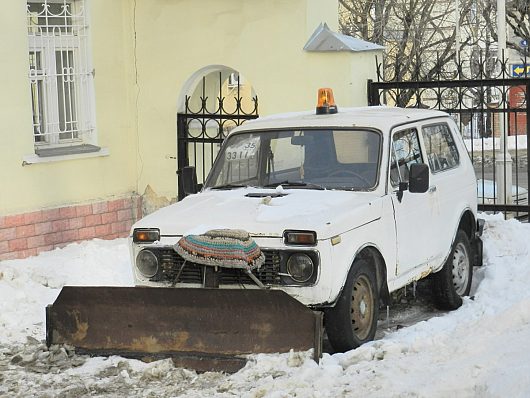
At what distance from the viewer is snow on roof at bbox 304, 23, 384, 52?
12.1m

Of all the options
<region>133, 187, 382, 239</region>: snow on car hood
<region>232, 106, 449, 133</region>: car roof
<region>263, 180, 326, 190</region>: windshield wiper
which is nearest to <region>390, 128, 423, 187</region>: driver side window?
<region>232, 106, 449, 133</region>: car roof

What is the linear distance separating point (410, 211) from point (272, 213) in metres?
1.50

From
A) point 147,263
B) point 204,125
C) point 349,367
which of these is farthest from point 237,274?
point 204,125

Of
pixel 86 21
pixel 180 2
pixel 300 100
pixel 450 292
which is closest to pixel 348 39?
pixel 300 100

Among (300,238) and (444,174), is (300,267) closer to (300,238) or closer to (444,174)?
(300,238)

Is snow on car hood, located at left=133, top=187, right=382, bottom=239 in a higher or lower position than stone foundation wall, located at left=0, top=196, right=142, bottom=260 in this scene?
higher

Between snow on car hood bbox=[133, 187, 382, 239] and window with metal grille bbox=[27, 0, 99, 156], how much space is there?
4.40 m

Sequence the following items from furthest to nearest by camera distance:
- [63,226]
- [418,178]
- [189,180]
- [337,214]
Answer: [63,226] → [189,180] → [418,178] → [337,214]

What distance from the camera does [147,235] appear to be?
7902 mm

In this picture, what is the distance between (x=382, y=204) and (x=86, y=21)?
18.6 ft

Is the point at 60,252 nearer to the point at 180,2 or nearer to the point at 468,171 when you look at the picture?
the point at 180,2

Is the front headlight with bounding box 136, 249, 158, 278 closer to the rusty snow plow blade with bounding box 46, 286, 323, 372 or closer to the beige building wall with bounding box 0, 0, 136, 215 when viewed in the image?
the rusty snow plow blade with bounding box 46, 286, 323, 372

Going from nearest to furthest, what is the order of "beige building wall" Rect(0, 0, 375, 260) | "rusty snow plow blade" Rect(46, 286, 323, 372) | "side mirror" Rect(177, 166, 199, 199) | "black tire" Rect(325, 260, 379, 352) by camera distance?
1. "rusty snow plow blade" Rect(46, 286, 323, 372)
2. "black tire" Rect(325, 260, 379, 352)
3. "side mirror" Rect(177, 166, 199, 199)
4. "beige building wall" Rect(0, 0, 375, 260)

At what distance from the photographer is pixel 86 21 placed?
41.8 feet
